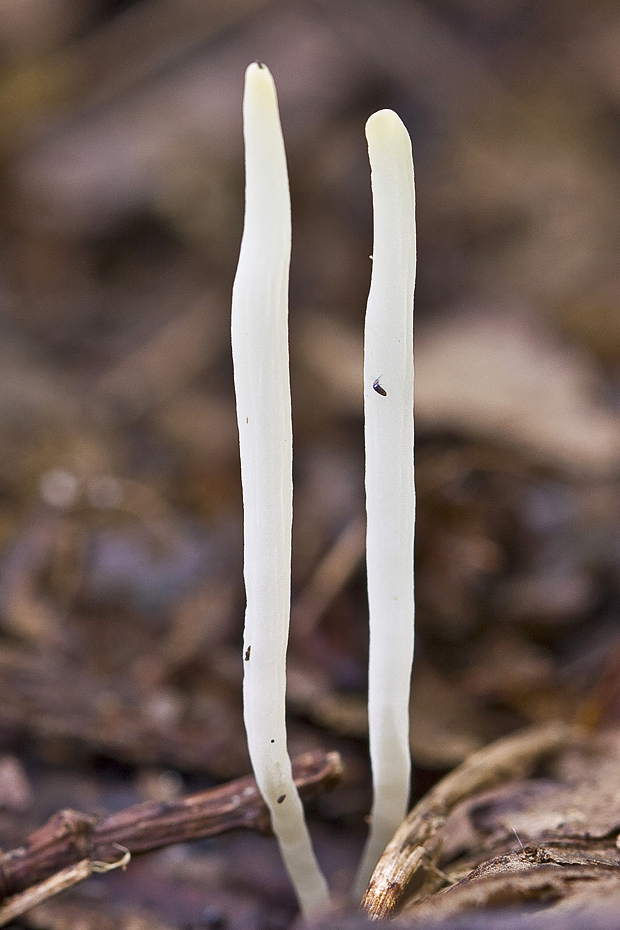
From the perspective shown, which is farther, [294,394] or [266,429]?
[294,394]

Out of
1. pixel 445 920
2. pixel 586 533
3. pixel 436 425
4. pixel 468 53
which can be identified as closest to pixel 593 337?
pixel 436 425

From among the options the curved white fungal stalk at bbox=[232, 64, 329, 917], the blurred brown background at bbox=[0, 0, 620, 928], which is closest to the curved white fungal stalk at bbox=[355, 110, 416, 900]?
the curved white fungal stalk at bbox=[232, 64, 329, 917]

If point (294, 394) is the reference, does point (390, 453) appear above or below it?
below

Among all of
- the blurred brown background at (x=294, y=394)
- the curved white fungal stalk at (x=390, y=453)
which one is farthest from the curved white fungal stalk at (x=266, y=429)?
the blurred brown background at (x=294, y=394)

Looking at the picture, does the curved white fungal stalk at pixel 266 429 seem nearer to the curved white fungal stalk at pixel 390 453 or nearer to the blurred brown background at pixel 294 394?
the curved white fungal stalk at pixel 390 453

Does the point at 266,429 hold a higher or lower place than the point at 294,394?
lower

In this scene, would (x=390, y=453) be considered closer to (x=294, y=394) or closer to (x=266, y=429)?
(x=266, y=429)

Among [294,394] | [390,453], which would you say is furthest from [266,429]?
[294,394]
